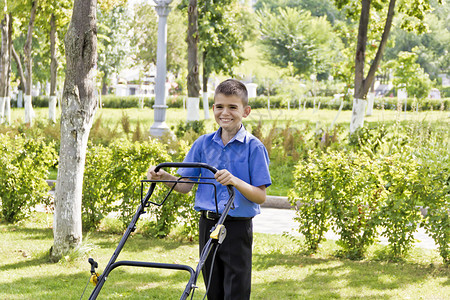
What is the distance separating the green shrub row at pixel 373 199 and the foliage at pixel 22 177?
357 centimetres

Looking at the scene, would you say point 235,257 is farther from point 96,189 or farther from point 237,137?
point 96,189

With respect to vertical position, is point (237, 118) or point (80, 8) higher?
point (80, 8)

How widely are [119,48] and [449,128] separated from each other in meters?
40.8

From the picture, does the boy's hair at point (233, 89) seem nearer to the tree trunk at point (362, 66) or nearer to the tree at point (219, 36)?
the tree trunk at point (362, 66)

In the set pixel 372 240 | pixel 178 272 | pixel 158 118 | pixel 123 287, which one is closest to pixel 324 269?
pixel 372 240

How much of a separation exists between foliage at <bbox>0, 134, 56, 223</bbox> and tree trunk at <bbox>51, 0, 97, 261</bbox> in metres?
1.96

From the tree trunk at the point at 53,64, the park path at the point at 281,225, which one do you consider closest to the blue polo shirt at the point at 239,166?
the park path at the point at 281,225

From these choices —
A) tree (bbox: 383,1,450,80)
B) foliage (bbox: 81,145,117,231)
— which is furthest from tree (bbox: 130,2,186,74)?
foliage (bbox: 81,145,117,231)

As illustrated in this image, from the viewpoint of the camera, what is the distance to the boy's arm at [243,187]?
323cm

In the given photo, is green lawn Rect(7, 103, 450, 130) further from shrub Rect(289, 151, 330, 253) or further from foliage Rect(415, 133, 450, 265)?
foliage Rect(415, 133, 450, 265)

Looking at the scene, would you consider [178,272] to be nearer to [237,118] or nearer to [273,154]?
[237,118]

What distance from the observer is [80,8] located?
663 cm

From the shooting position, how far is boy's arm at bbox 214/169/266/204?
127 inches

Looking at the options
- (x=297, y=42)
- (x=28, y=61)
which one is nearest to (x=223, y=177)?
(x=28, y=61)
